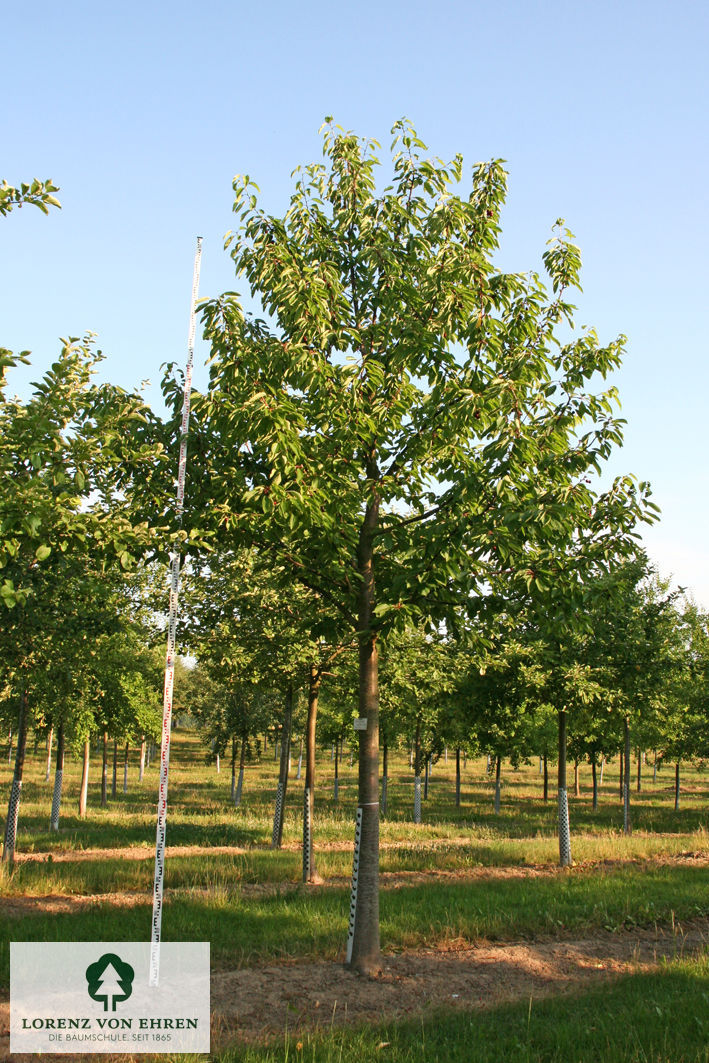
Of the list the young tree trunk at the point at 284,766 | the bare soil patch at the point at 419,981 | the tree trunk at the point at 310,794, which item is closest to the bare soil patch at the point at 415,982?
the bare soil patch at the point at 419,981

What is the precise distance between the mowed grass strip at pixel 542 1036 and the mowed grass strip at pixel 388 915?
8.71 feet

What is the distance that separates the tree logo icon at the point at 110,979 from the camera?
7.32 meters

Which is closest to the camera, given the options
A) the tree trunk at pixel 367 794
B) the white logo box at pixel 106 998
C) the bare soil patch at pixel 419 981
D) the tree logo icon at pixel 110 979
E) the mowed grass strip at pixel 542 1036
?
the mowed grass strip at pixel 542 1036

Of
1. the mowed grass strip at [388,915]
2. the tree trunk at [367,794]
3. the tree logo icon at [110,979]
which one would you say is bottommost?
the mowed grass strip at [388,915]

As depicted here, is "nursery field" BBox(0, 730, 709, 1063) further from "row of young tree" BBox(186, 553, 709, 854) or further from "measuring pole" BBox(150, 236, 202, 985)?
"row of young tree" BBox(186, 553, 709, 854)

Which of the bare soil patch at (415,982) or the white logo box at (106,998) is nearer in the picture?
the white logo box at (106,998)

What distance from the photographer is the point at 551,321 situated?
30.8 ft

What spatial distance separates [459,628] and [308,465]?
9.24 ft

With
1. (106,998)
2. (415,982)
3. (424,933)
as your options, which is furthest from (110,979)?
(424,933)

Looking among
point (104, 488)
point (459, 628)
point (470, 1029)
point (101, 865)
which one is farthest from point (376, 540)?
point (101, 865)

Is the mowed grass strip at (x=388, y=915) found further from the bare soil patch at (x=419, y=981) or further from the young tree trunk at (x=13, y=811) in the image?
the young tree trunk at (x=13, y=811)

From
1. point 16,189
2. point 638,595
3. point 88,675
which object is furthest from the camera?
point 638,595

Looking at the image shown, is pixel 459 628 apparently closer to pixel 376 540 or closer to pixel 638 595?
pixel 376 540

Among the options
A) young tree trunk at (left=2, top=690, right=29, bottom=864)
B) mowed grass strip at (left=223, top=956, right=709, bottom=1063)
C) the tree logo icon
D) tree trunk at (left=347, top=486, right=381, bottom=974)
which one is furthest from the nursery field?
the tree logo icon
